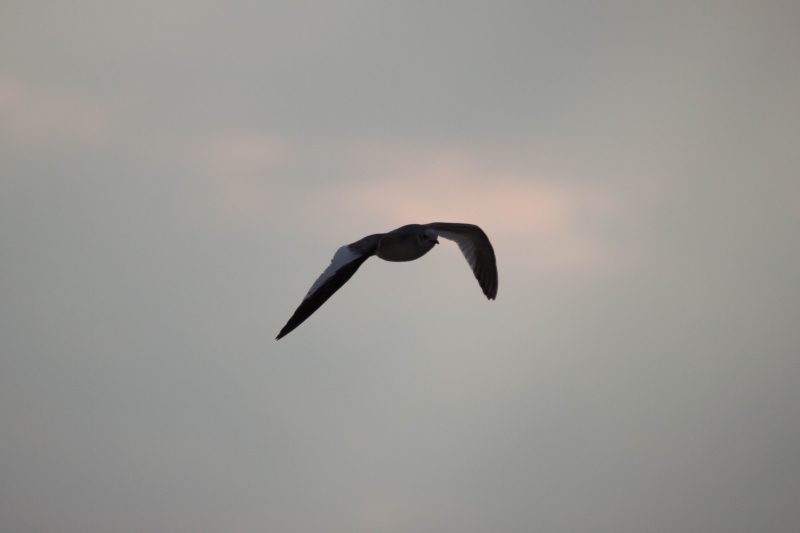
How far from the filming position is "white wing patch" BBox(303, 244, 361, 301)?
17.3m

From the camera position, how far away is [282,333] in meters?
14.8

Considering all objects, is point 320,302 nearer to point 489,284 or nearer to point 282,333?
point 282,333

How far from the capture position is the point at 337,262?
60.3 feet

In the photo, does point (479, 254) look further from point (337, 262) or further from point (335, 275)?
point (335, 275)

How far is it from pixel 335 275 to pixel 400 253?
2.77 m

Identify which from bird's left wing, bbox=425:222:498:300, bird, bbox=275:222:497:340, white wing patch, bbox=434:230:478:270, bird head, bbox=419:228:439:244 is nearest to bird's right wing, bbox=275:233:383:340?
bird, bbox=275:222:497:340

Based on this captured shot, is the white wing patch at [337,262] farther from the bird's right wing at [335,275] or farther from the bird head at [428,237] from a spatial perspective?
the bird head at [428,237]

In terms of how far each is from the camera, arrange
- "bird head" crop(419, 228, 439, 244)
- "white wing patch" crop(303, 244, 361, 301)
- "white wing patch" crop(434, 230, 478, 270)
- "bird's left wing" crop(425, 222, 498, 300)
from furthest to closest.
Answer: "white wing patch" crop(434, 230, 478, 270) < "bird's left wing" crop(425, 222, 498, 300) < "bird head" crop(419, 228, 439, 244) < "white wing patch" crop(303, 244, 361, 301)

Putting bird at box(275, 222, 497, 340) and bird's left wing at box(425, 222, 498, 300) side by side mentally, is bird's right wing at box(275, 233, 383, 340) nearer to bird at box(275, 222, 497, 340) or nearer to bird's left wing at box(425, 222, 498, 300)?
bird at box(275, 222, 497, 340)

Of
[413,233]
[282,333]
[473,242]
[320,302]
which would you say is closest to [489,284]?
[473,242]

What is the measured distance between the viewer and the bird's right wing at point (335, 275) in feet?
53.0

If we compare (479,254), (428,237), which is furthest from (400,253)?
(479,254)

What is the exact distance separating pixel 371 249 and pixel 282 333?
16.5 ft

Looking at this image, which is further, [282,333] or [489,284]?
[489,284]
